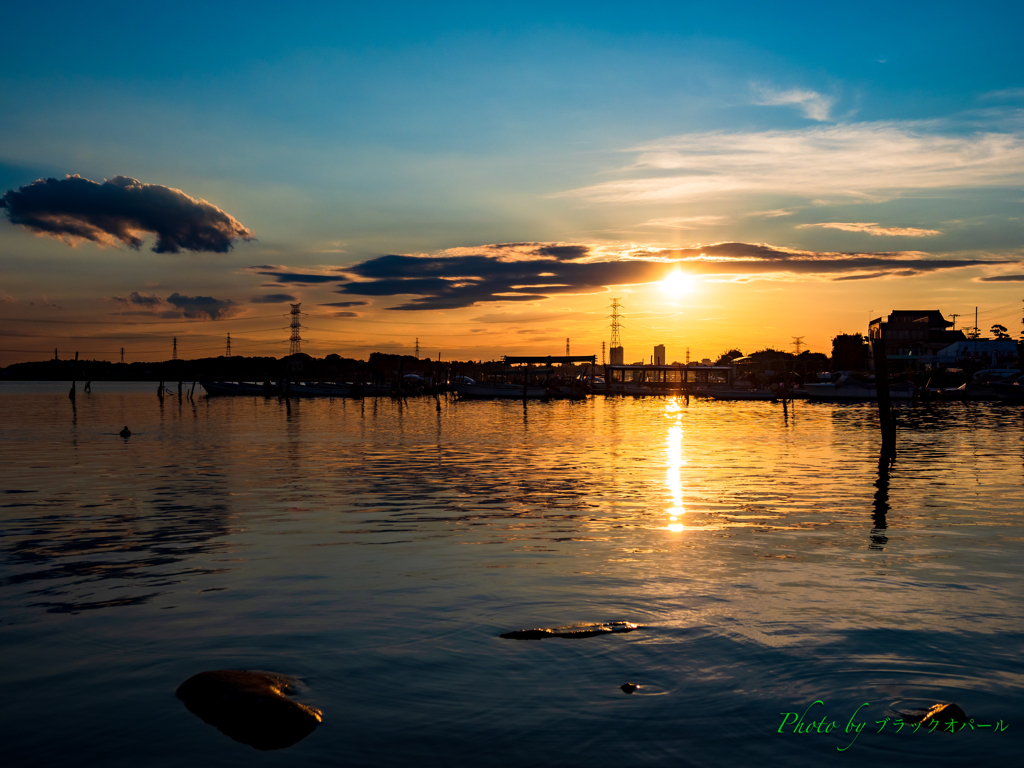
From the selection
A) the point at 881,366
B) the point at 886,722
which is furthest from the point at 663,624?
the point at 881,366

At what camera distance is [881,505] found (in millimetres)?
18781

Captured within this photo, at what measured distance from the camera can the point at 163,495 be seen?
2097cm

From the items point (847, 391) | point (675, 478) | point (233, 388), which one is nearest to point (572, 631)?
point (675, 478)

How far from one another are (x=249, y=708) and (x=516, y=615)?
13.0 feet

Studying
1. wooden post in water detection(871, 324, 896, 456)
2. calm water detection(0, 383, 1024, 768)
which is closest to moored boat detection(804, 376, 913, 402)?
wooden post in water detection(871, 324, 896, 456)

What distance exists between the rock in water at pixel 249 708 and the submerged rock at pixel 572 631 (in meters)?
2.73

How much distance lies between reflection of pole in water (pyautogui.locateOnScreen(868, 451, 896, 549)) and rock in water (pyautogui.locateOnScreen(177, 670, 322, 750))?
37.1ft

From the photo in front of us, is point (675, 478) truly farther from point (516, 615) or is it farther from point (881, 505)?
point (516, 615)

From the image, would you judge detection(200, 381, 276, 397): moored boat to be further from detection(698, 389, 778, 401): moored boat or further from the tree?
the tree

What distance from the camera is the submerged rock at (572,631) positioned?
8.70 m

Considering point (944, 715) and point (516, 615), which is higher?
point (944, 715)

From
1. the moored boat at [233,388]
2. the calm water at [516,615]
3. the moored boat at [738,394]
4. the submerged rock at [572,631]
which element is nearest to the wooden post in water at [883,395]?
the calm water at [516,615]

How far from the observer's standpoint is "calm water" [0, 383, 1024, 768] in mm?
6445

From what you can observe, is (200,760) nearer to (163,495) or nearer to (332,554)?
(332,554)
